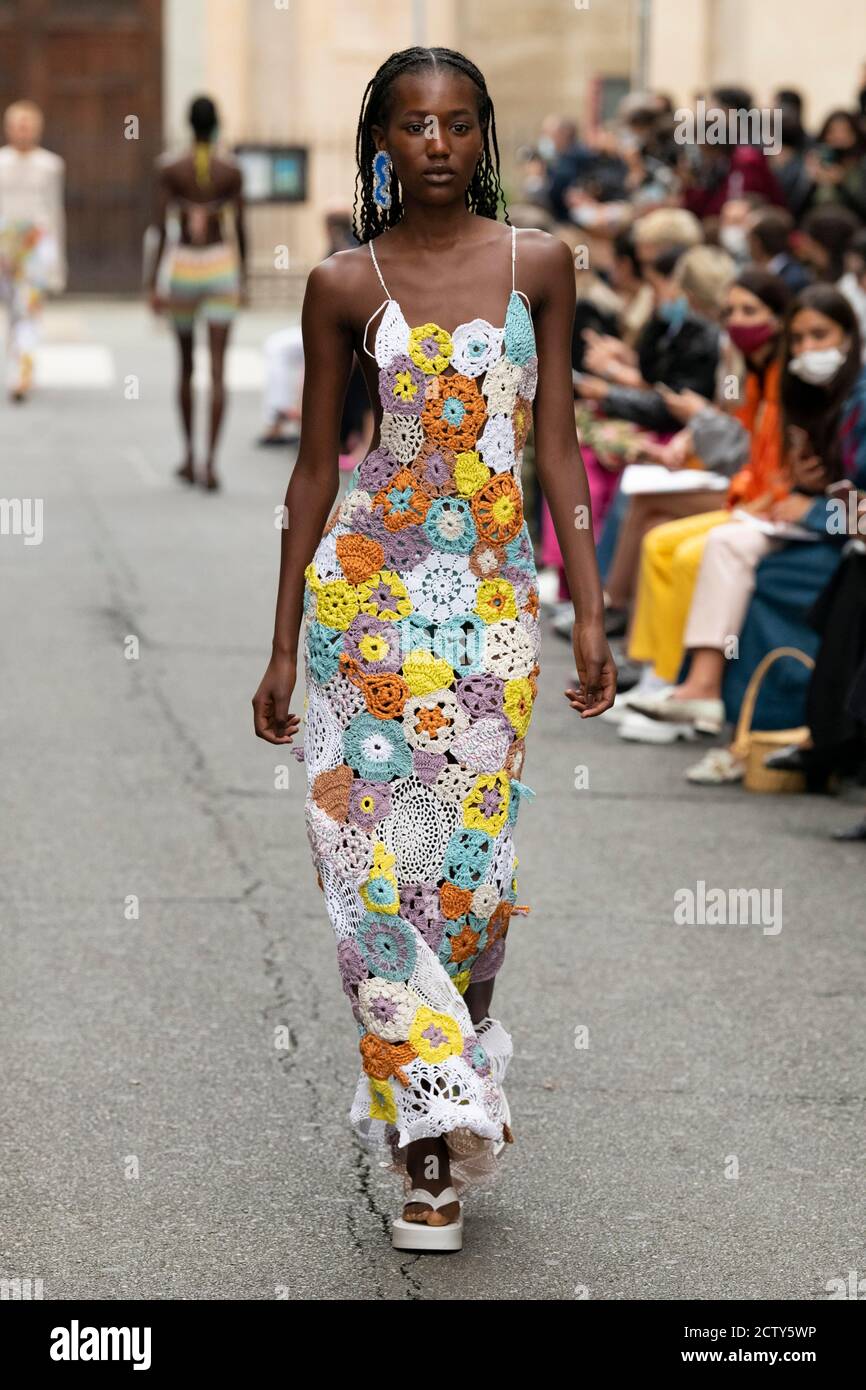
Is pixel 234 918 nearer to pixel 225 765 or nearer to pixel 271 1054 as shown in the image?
pixel 271 1054

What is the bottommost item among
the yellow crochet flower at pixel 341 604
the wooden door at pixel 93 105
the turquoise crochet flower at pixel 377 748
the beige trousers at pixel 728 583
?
the wooden door at pixel 93 105

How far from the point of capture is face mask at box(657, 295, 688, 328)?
1113cm

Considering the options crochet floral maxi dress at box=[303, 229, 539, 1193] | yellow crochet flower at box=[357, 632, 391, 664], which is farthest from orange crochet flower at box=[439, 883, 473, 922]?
yellow crochet flower at box=[357, 632, 391, 664]

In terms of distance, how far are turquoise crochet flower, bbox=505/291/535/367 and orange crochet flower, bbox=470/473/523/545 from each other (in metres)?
0.21

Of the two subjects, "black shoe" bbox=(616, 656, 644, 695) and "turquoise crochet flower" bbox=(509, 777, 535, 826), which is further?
"black shoe" bbox=(616, 656, 644, 695)

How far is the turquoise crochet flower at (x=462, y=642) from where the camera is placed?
441 centimetres

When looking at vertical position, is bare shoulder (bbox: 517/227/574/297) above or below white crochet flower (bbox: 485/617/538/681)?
above

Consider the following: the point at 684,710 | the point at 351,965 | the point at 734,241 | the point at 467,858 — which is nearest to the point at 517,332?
the point at 467,858

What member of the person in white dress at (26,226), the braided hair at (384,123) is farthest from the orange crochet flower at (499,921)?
the person in white dress at (26,226)

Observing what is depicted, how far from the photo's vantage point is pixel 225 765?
8625mm

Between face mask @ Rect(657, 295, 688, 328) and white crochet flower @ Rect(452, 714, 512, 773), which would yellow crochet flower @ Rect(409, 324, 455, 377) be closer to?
white crochet flower @ Rect(452, 714, 512, 773)

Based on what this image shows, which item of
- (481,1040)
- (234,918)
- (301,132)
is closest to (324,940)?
(234,918)

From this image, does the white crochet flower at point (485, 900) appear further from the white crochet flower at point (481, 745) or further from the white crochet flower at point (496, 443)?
the white crochet flower at point (496, 443)

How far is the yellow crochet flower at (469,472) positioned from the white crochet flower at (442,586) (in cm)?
12
